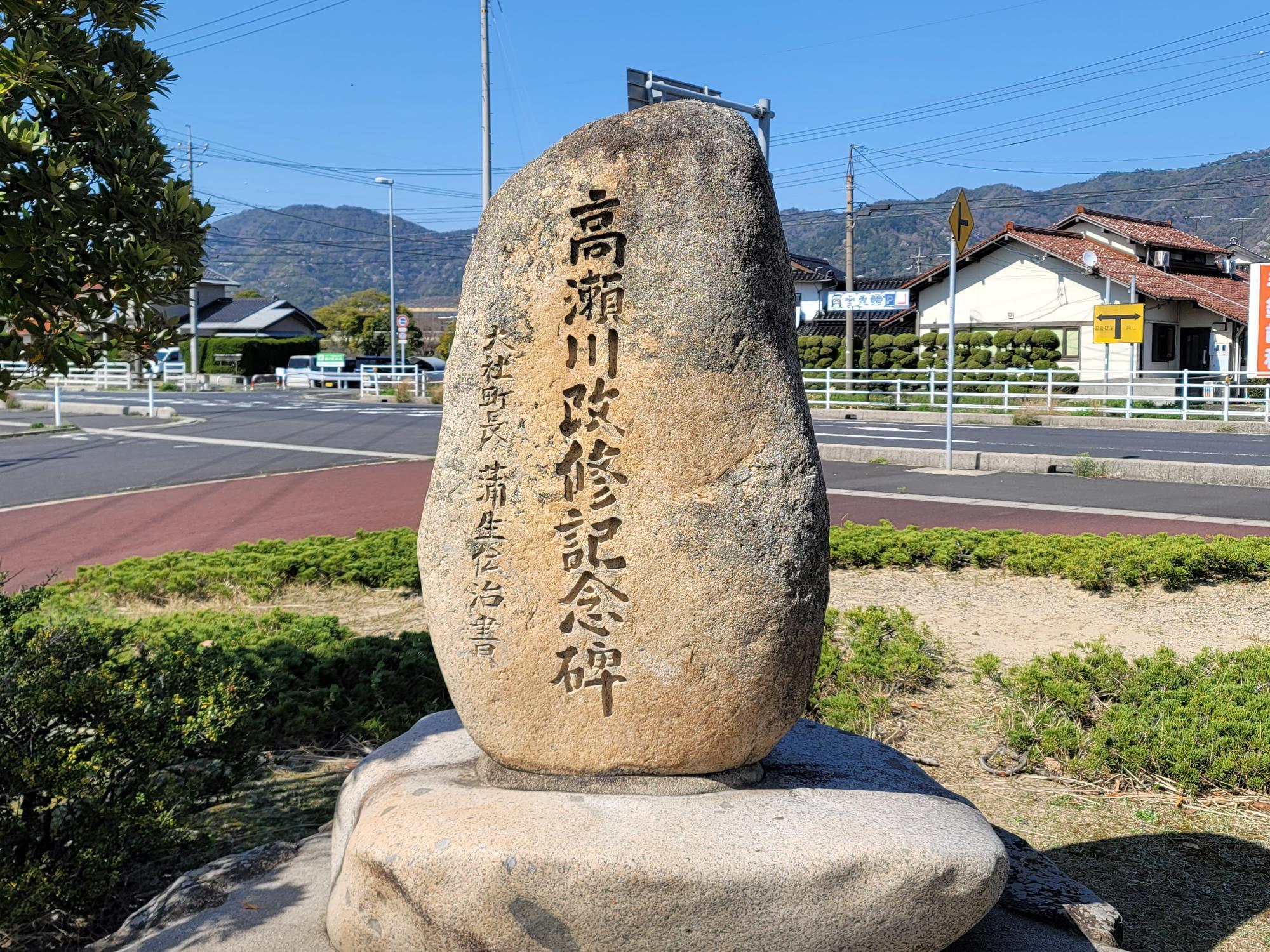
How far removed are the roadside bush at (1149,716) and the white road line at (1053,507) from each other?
535 centimetres

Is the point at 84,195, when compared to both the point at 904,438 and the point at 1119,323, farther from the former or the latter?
the point at 1119,323

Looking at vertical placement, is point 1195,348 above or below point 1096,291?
below

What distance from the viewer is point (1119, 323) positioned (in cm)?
2650

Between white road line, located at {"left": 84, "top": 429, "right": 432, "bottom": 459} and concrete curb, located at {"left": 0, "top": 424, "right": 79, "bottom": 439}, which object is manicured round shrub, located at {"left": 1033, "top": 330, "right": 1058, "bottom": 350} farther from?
concrete curb, located at {"left": 0, "top": 424, "right": 79, "bottom": 439}

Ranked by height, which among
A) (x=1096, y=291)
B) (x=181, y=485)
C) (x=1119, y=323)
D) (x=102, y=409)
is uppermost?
(x=1096, y=291)

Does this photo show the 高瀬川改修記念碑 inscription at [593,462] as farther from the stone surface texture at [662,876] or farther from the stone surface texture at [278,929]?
the stone surface texture at [278,929]

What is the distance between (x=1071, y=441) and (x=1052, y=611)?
1387 centimetres

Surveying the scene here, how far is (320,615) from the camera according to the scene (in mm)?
7742

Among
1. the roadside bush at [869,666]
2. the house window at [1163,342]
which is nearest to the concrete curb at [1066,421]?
the house window at [1163,342]

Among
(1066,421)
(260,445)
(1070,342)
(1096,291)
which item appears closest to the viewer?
(260,445)

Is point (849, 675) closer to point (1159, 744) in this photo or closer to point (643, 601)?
point (1159, 744)

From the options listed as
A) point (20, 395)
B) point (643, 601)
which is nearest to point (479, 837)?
point (643, 601)

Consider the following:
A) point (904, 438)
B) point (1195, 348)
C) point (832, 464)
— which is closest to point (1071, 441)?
point (904, 438)

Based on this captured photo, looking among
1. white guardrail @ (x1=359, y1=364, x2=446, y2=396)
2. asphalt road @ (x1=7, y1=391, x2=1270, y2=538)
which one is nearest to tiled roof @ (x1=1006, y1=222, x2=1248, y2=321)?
asphalt road @ (x1=7, y1=391, x2=1270, y2=538)
